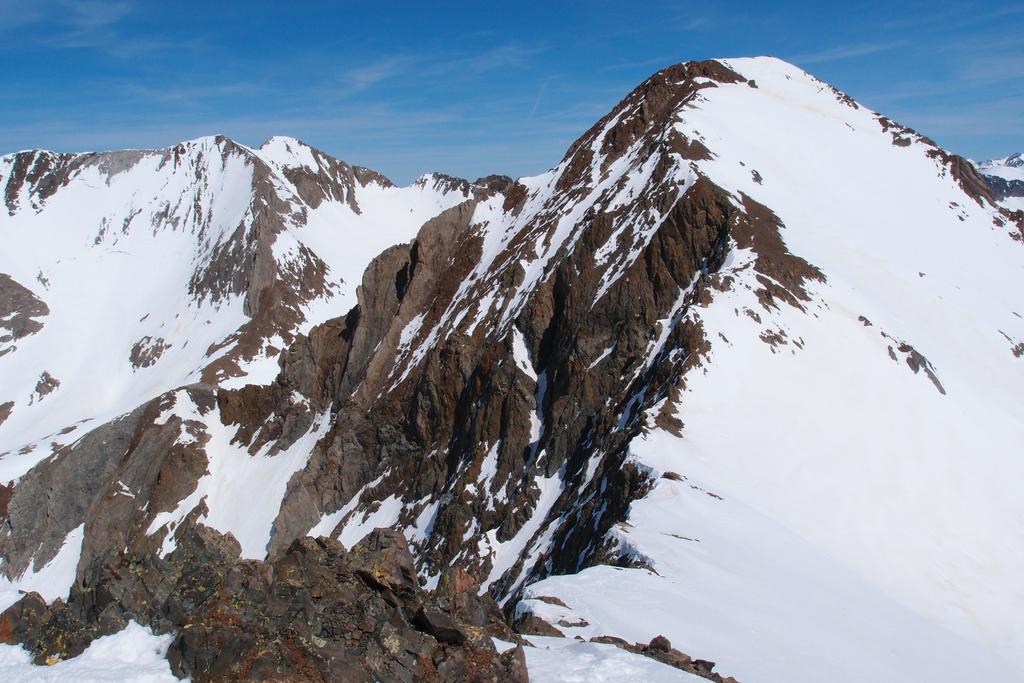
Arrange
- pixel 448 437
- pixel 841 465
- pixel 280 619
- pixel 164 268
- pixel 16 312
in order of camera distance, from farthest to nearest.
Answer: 1. pixel 164 268
2. pixel 16 312
3. pixel 448 437
4. pixel 841 465
5. pixel 280 619

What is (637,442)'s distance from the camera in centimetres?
3105

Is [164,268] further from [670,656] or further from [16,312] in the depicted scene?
[670,656]

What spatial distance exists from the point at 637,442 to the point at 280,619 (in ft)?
73.0

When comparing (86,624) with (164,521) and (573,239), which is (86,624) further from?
(164,521)

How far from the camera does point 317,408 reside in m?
70.9

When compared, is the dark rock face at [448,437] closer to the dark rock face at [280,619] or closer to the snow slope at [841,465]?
the dark rock face at [280,619]

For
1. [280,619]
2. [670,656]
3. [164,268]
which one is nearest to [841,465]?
[670,656]

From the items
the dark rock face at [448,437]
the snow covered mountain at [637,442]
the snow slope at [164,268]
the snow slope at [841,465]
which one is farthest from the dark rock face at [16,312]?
the snow slope at [841,465]

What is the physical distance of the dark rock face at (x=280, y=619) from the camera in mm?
9836

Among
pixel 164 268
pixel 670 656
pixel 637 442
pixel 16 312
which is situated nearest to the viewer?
pixel 670 656

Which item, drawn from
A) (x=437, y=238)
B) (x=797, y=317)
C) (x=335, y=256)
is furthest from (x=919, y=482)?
(x=335, y=256)

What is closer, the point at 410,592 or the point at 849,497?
the point at 410,592

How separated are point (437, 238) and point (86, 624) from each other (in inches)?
2380

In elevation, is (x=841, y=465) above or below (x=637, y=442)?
above
